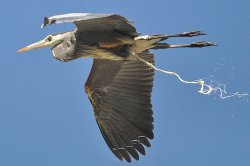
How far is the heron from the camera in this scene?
345 inches

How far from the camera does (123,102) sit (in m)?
A: 11.0

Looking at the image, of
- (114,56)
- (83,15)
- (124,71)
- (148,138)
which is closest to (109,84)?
(124,71)

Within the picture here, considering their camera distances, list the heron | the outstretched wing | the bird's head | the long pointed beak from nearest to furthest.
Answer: the heron
the bird's head
the long pointed beak
the outstretched wing

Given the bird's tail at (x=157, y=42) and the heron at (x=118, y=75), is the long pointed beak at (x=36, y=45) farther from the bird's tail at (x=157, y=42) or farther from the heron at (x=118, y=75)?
the bird's tail at (x=157, y=42)

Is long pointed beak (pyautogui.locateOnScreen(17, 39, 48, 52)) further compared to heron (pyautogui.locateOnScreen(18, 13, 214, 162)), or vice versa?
long pointed beak (pyautogui.locateOnScreen(17, 39, 48, 52))

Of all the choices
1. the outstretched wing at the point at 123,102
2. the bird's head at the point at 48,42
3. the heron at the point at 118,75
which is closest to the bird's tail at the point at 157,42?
the heron at the point at 118,75

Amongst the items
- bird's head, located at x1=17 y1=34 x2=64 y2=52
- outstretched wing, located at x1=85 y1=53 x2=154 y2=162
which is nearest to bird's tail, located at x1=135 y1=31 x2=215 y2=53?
bird's head, located at x1=17 y1=34 x2=64 y2=52

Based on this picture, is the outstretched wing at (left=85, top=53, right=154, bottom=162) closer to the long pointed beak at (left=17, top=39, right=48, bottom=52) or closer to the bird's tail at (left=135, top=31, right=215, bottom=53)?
the long pointed beak at (left=17, top=39, right=48, bottom=52)

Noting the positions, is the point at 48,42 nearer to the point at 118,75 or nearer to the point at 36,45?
the point at 36,45

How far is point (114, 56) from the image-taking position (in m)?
9.07

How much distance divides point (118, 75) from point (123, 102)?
499 mm

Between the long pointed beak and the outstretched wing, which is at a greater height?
the long pointed beak

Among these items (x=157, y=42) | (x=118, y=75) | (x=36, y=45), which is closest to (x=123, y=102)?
(x=118, y=75)

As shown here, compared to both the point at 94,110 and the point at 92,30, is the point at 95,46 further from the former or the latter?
the point at 94,110
